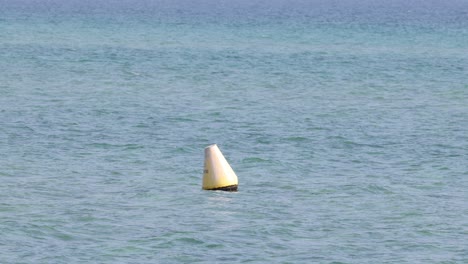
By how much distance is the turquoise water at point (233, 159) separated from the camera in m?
20.5

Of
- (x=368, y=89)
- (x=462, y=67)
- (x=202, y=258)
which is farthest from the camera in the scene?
(x=462, y=67)

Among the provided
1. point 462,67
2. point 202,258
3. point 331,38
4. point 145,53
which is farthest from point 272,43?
point 202,258

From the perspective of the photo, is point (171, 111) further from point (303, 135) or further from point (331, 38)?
point (331, 38)

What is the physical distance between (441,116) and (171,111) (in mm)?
9104

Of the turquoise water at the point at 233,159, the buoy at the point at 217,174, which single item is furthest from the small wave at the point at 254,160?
the buoy at the point at 217,174

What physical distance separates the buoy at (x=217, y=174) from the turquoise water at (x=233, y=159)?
1.13 ft

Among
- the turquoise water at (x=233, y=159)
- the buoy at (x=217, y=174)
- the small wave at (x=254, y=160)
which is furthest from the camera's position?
the small wave at (x=254, y=160)

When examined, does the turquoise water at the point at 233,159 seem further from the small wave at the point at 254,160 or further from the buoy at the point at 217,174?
the buoy at the point at 217,174

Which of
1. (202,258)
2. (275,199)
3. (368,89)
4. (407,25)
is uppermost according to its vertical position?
(407,25)

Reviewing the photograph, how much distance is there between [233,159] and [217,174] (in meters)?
4.21

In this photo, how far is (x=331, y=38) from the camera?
86.6 meters

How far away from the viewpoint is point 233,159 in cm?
2900

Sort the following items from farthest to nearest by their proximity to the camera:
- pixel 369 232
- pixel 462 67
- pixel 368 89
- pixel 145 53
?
pixel 145 53, pixel 462 67, pixel 368 89, pixel 369 232

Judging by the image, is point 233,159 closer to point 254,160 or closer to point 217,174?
point 254,160
